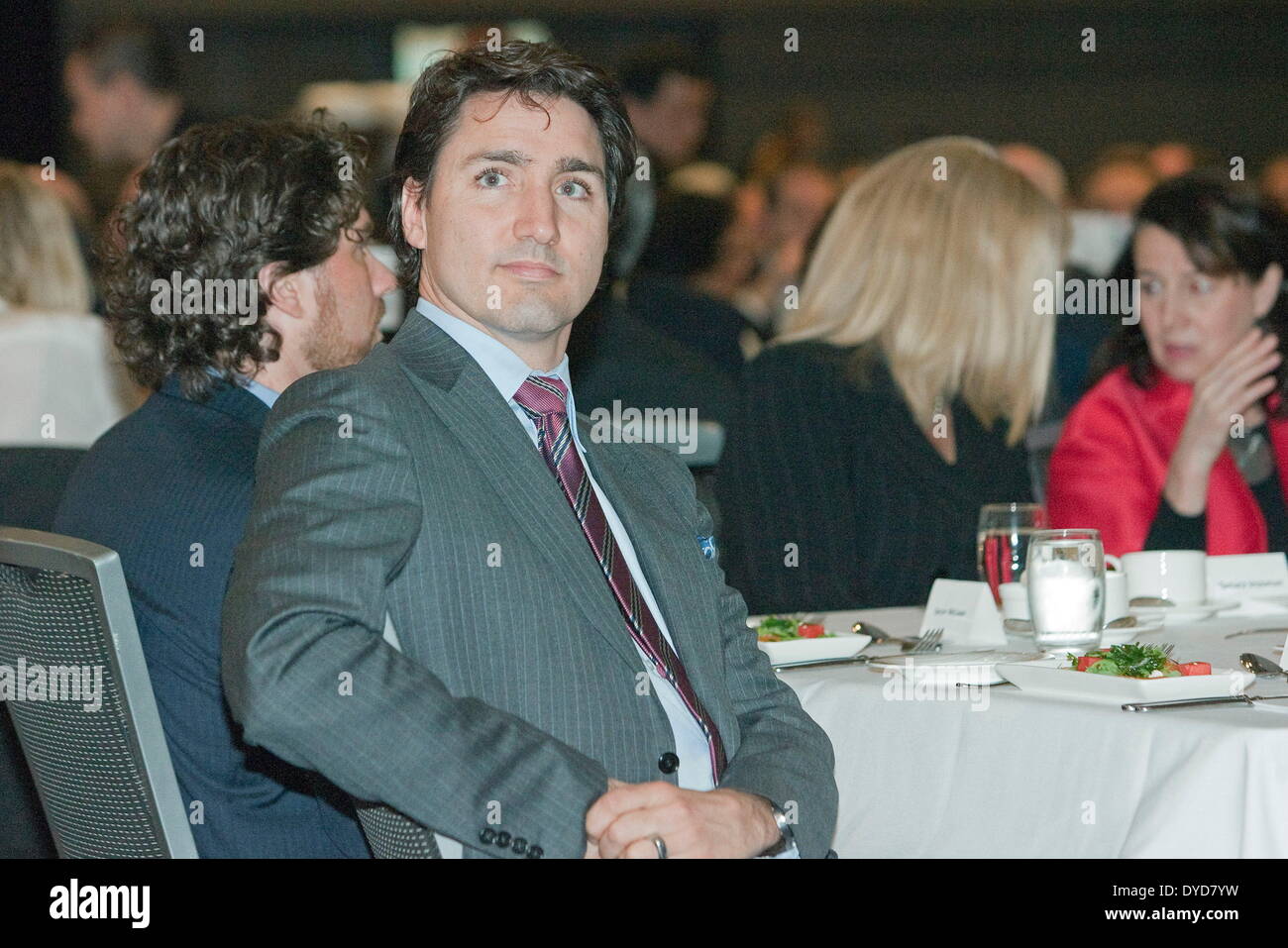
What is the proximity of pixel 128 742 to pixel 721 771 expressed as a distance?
0.59 metres

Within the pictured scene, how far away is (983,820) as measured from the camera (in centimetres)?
177

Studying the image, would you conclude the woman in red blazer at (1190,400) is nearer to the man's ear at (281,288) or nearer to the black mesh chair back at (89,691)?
the man's ear at (281,288)

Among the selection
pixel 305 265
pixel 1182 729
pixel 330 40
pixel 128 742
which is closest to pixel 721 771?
pixel 1182 729

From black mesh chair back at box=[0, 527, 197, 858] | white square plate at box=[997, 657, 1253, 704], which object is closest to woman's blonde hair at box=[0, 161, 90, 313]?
black mesh chair back at box=[0, 527, 197, 858]

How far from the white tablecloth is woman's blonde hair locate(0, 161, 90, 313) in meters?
2.98

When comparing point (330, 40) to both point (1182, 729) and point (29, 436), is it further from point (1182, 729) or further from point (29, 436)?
point (1182, 729)

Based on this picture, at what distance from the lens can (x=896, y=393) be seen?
9.80 ft

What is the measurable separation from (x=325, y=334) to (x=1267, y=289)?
6.62 ft

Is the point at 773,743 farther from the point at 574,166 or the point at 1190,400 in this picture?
the point at 1190,400

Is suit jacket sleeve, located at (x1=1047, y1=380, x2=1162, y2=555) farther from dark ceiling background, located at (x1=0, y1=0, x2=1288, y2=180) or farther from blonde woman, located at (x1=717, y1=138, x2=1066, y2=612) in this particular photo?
dark ceiling background, located at (x1=0, y1=0, x2=1288, y2=180)

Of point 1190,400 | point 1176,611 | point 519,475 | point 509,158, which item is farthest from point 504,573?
point 1190,400

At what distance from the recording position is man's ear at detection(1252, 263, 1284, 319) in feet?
10.4

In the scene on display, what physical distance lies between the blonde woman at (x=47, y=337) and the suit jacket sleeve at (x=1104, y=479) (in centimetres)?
224

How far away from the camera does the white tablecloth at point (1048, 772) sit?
1.52m
